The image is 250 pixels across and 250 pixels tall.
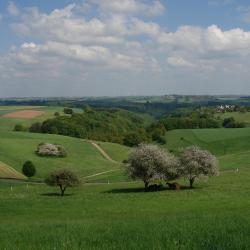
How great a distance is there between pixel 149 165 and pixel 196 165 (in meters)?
5.95

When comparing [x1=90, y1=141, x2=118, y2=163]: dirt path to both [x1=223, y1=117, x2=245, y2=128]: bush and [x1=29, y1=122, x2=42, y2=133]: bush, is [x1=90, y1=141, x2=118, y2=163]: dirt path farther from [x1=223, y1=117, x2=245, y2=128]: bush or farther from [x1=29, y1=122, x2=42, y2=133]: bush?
[x1=223, y1=117, x2=245, y2=128]: bush

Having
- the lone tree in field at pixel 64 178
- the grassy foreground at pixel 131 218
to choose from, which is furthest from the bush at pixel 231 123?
the lone tree in field at pixel 64 178

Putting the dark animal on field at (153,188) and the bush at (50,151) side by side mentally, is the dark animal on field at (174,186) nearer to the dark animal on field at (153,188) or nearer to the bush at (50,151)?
the dark animal on field at (153,188)

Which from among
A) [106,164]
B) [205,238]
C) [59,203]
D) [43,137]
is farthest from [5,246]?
[43,137]

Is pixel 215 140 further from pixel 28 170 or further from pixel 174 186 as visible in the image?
pixel 174 186

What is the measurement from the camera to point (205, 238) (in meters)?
12.2

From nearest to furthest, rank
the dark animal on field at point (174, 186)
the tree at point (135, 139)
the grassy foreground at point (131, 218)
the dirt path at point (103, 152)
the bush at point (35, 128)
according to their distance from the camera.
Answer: the grassy foreground at point (131, 218)
the dark animal on field at point (174, 186)
the dirt path at point (103, 152)
the tree at point (135, 139)
the bush at point (35, 128)

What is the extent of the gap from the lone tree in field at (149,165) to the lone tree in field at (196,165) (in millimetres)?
1289

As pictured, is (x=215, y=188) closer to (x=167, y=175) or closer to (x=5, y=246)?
(x=167, y=175)

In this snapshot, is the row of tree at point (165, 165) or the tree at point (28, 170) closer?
the row of tree at point (165, 165)

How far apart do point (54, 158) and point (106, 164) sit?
1252 centimetres

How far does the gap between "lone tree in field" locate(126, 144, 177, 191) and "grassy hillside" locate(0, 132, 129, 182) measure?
1286 inches

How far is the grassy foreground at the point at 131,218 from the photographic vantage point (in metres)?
12.1

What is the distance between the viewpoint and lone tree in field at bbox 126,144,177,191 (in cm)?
5806
